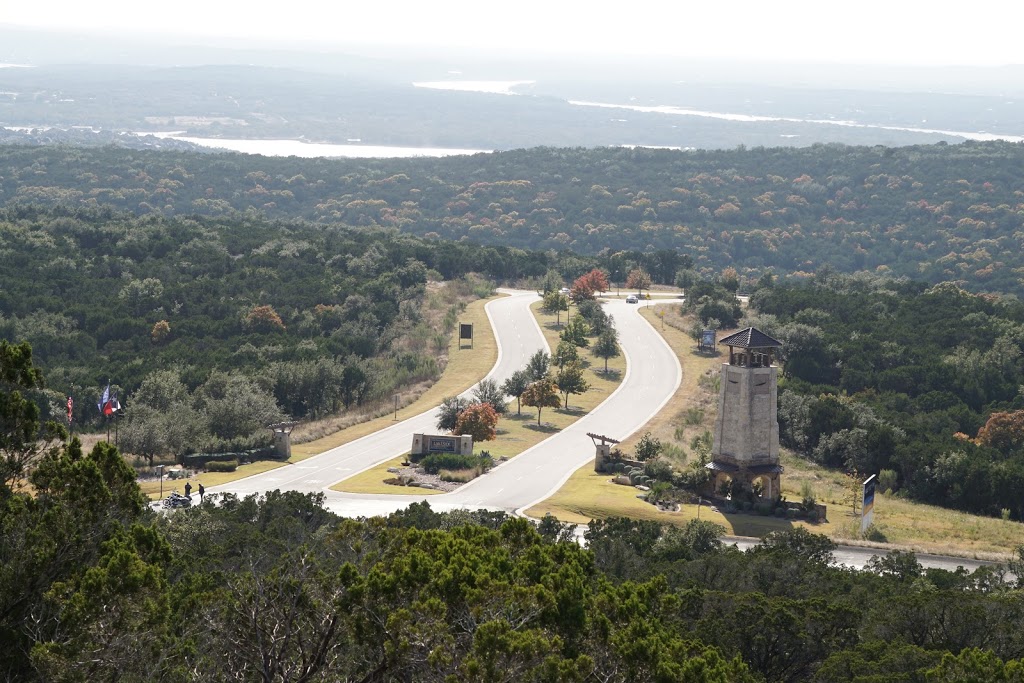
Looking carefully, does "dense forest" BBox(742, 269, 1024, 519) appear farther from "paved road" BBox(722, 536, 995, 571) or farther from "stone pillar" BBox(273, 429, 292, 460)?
"stone pillar" BBox(273, 429, 292, 460)

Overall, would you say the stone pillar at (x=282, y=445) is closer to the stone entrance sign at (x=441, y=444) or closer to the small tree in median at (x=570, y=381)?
the stone entrance sign at (x=441, y=444)

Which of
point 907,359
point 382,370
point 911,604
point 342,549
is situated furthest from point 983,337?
point 342,549

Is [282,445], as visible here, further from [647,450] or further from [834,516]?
[834,516]

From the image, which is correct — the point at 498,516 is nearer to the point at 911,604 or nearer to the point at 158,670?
the point at 911,604

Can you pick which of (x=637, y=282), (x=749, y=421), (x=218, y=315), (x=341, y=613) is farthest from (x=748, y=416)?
(x=637, y=282)

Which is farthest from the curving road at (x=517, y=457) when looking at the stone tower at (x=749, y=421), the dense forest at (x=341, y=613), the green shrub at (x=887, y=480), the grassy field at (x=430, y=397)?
the dense forest at (x=341, y=613)

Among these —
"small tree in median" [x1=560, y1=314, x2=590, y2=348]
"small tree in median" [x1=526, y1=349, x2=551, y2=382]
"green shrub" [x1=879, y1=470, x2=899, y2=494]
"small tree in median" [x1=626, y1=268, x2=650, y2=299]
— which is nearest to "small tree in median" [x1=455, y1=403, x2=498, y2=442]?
"small tree in median" [x1=526, y1=349, x2=551, y2=382]
